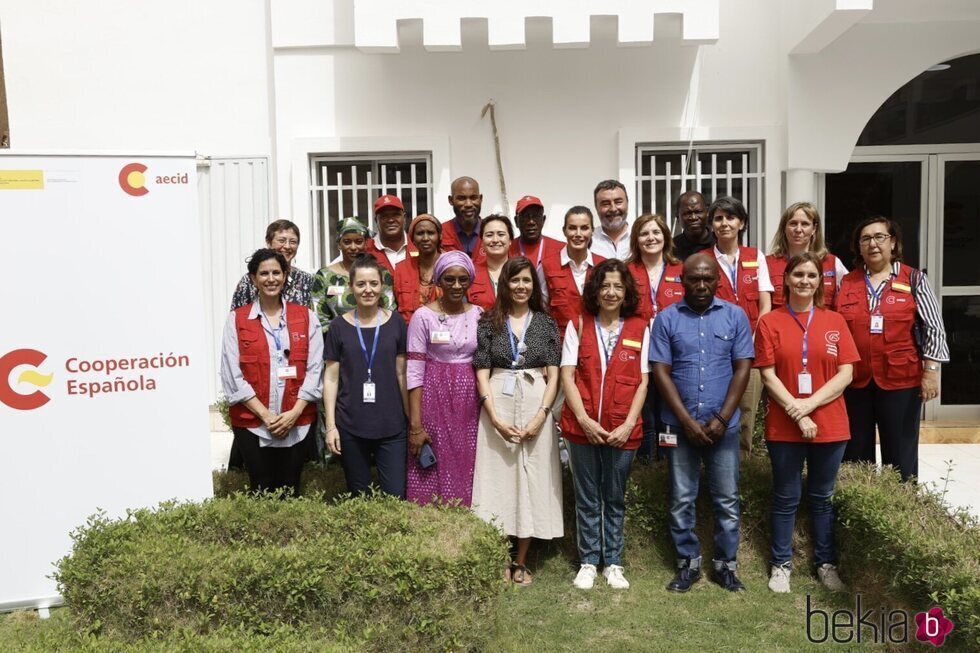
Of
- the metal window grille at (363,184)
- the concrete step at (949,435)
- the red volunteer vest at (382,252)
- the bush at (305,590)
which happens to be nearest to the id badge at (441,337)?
the red volunteer vest at (382,252)

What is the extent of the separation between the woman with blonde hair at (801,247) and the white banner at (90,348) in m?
3.34

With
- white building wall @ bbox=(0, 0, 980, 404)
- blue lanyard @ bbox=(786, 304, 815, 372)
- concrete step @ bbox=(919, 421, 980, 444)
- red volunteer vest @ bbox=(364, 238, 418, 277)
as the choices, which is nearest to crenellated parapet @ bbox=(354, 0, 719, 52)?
white building wall @ bbox=(0, 0, 980, 404)

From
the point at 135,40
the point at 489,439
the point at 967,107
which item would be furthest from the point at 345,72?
the point at 967,107

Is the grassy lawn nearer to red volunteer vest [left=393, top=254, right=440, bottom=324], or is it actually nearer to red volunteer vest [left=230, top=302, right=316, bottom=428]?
red volunteer vest [left=230, top=302, right=316, bottom=428]

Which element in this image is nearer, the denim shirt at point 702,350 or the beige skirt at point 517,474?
the denim shirt at point 702,350

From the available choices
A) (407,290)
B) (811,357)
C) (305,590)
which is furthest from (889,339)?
(305,590)

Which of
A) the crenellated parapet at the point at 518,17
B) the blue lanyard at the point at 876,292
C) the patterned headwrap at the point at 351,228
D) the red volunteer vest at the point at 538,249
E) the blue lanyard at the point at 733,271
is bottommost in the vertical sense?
the blue lanyard at the point at 876,292

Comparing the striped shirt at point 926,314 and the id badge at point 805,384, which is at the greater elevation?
the striped shirt at point 926,314

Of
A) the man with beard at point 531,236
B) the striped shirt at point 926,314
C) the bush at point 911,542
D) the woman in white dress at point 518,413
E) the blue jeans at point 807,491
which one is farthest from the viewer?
the man with beard at point 531,236

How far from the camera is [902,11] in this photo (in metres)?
6.62

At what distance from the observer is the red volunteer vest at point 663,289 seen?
476 cm

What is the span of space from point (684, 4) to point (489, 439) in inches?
162

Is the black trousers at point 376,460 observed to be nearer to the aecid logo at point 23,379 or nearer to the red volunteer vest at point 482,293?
the red volunteer vest at point 482,293

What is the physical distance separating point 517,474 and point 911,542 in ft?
6.23
